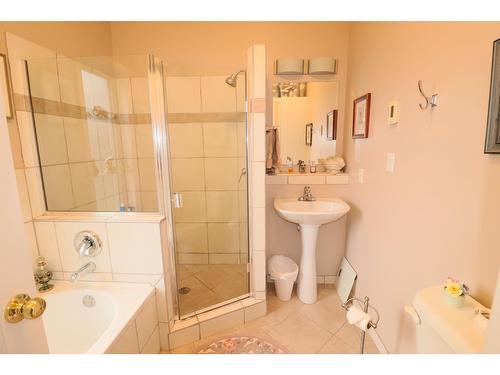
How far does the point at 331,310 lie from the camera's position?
1.92 m

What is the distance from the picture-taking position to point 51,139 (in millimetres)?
1536

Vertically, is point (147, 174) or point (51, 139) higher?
point (51, 139)

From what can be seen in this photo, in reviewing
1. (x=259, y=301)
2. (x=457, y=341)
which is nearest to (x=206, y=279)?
(x=259, y=301)

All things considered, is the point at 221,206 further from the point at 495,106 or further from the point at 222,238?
the point at 495,106

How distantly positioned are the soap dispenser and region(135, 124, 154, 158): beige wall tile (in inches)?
36.3

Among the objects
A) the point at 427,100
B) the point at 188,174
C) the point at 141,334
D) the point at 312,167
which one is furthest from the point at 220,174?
the point at 427,100

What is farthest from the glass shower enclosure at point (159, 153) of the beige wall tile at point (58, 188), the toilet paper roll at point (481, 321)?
the toilet paper roll at point (481, 321)

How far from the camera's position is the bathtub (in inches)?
52.2

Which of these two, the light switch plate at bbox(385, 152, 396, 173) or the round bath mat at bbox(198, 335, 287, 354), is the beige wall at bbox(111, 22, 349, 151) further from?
the round bath mat at bbox(198, 335, 287, 354)

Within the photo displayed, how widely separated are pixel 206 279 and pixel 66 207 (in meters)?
1.22

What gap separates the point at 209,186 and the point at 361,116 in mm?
1426

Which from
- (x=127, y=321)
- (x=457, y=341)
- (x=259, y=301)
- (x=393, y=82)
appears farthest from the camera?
(x=259, y=301)

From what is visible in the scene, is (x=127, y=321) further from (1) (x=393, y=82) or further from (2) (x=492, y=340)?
(1) (x=393, y=82)

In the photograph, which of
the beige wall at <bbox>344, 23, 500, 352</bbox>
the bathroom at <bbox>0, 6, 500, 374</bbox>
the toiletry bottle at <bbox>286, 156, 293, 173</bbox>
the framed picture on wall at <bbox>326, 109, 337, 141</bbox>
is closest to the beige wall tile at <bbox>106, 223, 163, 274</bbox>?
the bathroom at <bbox>0, 6, 500, 374</bbox>
